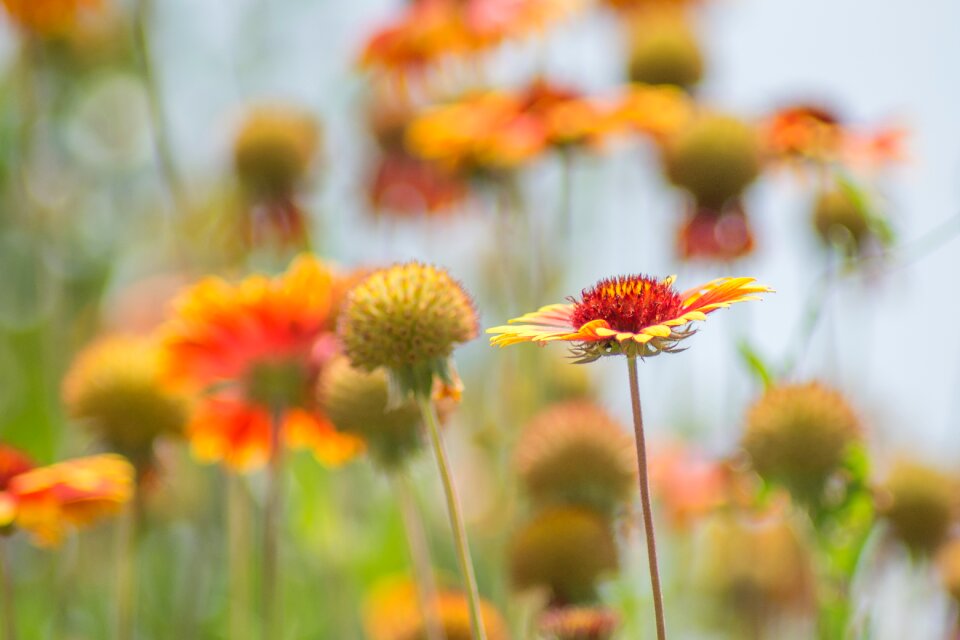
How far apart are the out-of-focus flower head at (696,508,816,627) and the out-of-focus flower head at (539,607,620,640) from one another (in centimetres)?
62

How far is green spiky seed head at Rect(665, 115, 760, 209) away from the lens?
1.98 m

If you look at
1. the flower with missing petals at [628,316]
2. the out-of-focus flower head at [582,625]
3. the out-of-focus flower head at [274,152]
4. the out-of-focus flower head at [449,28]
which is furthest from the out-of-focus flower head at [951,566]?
the out-of-focus flower head at [274,152]

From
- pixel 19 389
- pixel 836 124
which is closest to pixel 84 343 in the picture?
pixel 19 389

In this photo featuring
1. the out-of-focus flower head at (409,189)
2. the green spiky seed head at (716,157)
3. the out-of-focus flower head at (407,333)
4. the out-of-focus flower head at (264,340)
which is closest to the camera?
the out-of-focus flower head at (407,333)

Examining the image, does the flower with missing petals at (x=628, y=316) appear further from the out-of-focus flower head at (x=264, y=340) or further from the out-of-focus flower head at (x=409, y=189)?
the out-of-focus flower head at (x=409, y=189)

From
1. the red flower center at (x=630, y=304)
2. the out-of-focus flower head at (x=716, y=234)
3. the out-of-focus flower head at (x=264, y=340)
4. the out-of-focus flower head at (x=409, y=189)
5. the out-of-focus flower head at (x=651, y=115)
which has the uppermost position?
the out-of-focus flower head at (x=409, y=189)

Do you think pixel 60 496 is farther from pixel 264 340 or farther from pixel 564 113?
pixel 564 113

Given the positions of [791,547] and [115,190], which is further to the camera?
[115,190]

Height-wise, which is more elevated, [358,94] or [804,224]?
[358,94]

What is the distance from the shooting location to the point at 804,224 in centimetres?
212

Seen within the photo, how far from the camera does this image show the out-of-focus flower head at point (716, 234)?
2.01 m

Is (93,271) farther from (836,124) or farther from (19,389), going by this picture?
(836,124)

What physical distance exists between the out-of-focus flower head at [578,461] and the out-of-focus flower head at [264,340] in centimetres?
22

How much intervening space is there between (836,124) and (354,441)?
3.96 ft
